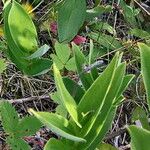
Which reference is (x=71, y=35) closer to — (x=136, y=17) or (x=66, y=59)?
(x=66, y=59)

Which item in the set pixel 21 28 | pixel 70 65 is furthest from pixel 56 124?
pixel 70 65

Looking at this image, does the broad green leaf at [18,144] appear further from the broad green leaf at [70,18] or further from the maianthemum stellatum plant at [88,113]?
the broad green leaf at [70,18]

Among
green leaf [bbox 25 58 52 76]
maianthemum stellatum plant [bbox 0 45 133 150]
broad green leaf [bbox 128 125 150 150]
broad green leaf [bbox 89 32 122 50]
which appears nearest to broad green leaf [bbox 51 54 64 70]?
green leaf [bbox 25 58 52 76]

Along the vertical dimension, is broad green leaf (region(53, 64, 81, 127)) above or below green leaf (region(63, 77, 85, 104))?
above

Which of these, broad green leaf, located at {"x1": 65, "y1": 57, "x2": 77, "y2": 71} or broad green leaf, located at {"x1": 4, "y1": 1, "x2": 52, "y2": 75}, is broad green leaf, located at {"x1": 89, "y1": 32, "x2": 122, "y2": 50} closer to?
broad green leaf, located at {"x1": 65, "y1": 57, "x2": 77, "y2": 71}

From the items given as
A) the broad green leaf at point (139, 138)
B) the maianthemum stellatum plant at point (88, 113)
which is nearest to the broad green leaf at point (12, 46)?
the maianthemum stellatum plant at point (88, 113)
